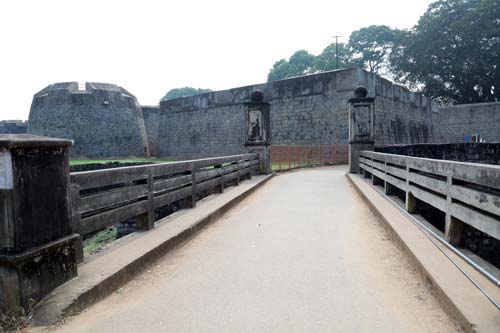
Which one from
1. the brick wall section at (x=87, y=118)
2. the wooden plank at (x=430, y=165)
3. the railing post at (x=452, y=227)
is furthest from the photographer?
the brick wall section at (x=87, y=118)

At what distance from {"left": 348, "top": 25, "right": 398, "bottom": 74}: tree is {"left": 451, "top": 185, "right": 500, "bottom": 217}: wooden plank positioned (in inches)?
2195

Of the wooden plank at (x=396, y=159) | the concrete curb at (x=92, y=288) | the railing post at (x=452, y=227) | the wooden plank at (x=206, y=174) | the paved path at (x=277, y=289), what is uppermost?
the wooden plank at (x=396, y=159)

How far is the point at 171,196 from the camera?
5.74m

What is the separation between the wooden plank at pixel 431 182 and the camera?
170 inches

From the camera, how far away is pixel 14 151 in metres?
2.61

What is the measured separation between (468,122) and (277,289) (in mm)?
40676

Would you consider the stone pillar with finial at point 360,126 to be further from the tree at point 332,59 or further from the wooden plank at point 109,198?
Result: the tree at point 332,59

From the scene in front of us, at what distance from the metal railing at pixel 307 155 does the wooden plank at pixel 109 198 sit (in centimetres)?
1629

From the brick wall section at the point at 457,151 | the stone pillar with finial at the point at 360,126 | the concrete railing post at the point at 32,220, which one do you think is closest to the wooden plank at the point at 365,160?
Answer: the stone pillar with finial at the point at 360,126

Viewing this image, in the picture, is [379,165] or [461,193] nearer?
[461,193]

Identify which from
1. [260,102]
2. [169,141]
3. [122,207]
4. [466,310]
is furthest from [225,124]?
[466,310]

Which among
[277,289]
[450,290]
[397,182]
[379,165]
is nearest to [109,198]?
[277,289]

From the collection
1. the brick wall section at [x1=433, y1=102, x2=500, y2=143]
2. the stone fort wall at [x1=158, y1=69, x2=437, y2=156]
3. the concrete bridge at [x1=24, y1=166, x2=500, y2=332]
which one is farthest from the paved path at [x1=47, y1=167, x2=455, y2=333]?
the brick wall section at [x1=433, y1=102, x2=500, y2=143]

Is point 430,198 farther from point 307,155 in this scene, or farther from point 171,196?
point 307,155
